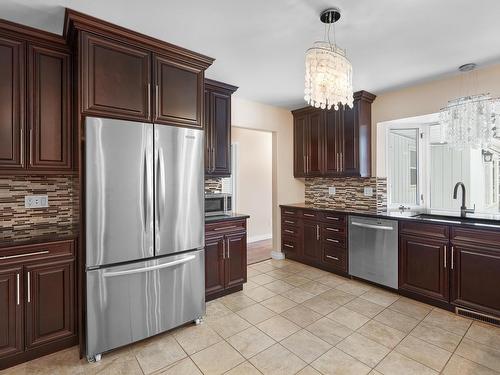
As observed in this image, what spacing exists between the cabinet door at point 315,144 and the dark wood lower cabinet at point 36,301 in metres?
3.33

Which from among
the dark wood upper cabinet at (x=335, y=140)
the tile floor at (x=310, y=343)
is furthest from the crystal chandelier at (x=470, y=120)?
the tile floor at (x=310, y=343)

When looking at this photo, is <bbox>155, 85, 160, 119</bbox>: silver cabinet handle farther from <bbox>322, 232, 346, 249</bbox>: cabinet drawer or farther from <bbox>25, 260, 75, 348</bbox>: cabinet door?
<bbox>322, 232, 346, 249</bbox>: cabinet drawer

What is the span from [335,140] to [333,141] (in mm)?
36

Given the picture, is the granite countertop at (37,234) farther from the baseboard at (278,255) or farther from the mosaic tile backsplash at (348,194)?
the mosaic tile backsplash at (348,194)

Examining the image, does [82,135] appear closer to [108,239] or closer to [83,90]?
[83,90]

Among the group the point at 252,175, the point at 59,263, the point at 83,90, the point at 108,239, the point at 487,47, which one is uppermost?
the point at 487,47

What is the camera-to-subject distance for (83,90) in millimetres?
1956

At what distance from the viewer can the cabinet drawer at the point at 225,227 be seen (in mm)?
2938

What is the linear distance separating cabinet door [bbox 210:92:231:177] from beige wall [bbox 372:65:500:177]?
2055mm

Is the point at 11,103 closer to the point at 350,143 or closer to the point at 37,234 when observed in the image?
the point at 37,234

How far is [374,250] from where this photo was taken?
332 cm

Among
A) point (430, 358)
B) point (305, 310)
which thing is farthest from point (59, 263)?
point (430, 358)

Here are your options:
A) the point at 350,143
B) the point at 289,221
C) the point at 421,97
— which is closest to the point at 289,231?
the point at 289,221

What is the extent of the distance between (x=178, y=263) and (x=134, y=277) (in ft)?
1.20
